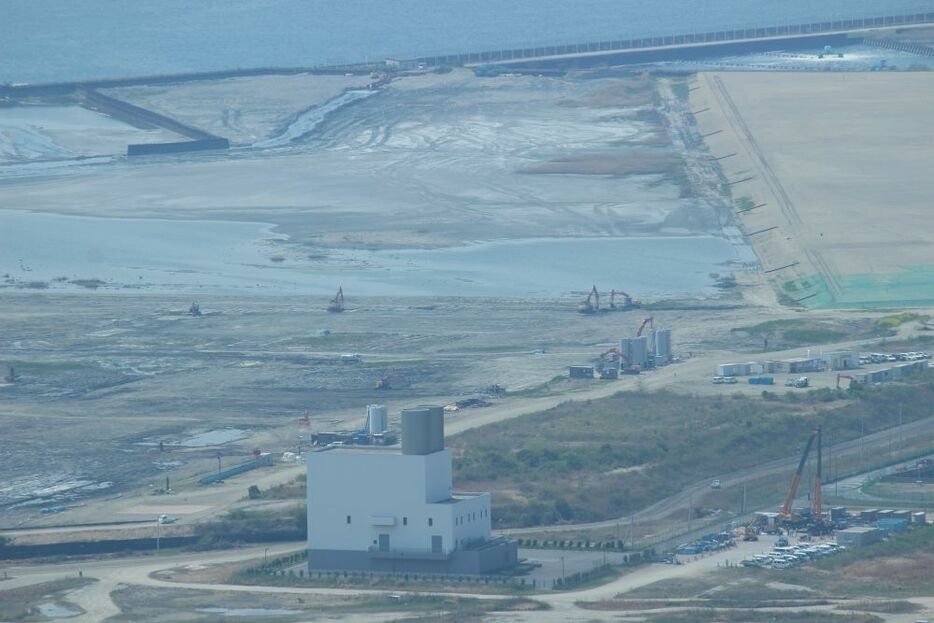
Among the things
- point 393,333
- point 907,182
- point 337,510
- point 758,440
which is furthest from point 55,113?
point 337,510

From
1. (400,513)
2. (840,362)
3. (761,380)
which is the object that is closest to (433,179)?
(840,362)

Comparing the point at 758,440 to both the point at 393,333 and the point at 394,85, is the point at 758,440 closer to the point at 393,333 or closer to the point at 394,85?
the point at 393,333

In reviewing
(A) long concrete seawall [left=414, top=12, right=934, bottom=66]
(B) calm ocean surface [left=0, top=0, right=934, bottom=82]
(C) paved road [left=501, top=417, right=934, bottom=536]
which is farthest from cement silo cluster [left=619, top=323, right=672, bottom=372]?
(B) calm ocean surface [left=0, top=0, right=934, bottom=82]

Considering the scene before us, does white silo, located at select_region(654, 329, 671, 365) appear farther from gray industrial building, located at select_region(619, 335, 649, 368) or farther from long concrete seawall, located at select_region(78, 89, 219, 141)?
long concrete seawall, located at select_region(78, 89, 219, 141)

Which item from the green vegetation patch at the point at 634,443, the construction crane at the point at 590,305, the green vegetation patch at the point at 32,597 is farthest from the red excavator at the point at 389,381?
the green vegetation patch at the point at 32,597

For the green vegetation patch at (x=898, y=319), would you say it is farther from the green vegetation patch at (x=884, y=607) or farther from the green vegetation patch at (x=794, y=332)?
the green vegetation patch at (x=884, y=607)
